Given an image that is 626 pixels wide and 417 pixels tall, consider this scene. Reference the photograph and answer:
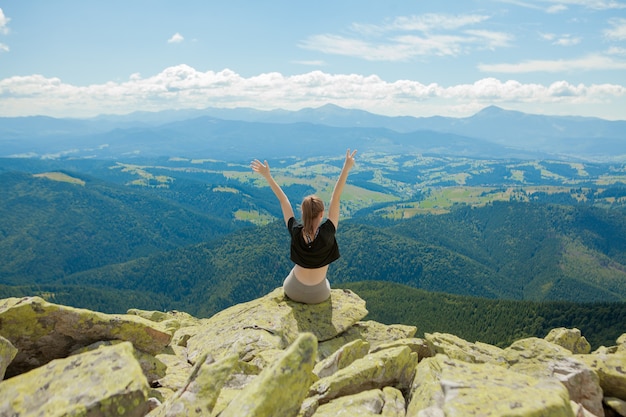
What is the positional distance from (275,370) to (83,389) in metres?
4.58

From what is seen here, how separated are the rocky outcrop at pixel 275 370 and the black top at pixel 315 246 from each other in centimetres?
368

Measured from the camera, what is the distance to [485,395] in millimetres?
9375

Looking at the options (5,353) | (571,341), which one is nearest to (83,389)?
(5,353)

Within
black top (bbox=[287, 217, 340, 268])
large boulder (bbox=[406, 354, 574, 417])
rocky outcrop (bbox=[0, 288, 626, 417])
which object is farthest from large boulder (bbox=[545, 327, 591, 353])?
large boulder (bbox=[406, 354, 574, 417])

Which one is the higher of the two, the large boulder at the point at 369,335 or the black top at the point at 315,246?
the black top at the point at 315,246

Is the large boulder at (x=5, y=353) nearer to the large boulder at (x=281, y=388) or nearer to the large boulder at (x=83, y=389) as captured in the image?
the large boulder at (x=83, y=389)

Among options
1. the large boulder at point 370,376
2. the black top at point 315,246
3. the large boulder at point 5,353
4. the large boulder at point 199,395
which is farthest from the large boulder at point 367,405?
the large boulder at point 5,353

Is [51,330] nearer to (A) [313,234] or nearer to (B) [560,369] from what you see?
(A) [313,234]

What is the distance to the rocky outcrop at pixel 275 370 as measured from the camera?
9.40 metres

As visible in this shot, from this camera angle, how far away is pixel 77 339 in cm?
1462

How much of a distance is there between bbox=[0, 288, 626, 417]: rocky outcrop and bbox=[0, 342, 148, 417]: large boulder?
29 millimetres

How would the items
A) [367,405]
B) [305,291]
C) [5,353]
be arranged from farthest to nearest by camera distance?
[305,291] < [367,405] < [5,353]

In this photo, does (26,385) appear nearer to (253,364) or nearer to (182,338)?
(253,364)

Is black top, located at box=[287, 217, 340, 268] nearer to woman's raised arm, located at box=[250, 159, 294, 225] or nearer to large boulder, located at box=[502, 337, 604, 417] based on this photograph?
woman's raised arm, located at box=[250, 159, 294, 225]
